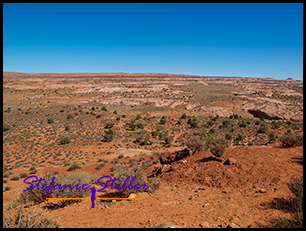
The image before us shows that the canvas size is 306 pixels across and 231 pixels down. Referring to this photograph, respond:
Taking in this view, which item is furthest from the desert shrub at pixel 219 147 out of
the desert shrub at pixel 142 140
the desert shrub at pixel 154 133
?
the desert shrub at pixel 154 133

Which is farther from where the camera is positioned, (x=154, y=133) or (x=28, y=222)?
(x=154, y=133)

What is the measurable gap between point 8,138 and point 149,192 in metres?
23.7

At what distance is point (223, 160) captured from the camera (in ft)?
27.9

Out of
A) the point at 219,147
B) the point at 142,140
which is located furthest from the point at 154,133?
the point at 219,147

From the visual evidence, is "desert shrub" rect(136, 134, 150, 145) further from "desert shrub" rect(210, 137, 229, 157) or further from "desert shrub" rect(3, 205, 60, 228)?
"desert shrub" rect(3, 205, 60, 228)

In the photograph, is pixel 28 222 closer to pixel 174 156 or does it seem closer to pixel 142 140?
pixel 174 156

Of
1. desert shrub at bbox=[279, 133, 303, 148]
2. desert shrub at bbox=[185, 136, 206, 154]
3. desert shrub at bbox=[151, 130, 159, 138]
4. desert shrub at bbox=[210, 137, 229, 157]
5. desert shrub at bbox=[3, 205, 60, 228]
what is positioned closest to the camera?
desert shrub at bbox=[3, 205, 60, 228]


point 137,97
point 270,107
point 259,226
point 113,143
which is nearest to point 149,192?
point 259,226

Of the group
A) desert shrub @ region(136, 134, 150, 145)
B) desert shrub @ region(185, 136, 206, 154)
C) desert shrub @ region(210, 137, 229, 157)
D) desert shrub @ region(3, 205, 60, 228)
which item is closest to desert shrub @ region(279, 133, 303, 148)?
desert shrub @ region(210, 137, 229, 157)

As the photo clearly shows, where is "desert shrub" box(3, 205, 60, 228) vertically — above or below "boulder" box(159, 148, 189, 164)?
above

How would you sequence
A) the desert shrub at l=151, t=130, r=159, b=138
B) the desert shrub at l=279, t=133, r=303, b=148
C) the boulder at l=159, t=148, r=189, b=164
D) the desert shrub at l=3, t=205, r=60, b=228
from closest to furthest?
1. the desert shrub at l=3, t=205, r=60, b=228
2. the desert shrub at l=279, t=133, r=303, b=148
3. the boulder at l=159, t=148, r=189, b=164
4. the desert shrub at l=151, t=130, r=159, b=138

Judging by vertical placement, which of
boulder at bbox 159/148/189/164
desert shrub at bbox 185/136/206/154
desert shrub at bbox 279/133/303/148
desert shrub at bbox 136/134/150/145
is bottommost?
desert shrub at bbox 136/134/150/145

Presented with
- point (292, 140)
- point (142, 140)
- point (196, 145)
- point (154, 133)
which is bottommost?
point (142, 140)

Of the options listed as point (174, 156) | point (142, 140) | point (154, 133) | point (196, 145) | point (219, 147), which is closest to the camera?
point (219, 147)
